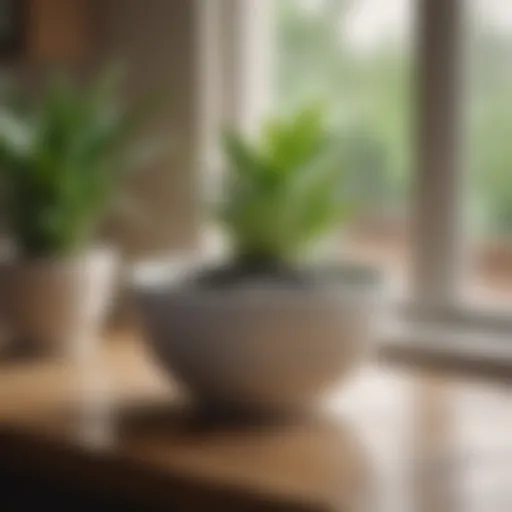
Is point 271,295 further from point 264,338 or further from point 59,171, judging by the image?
point 59,171

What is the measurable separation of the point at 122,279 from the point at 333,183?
0.64 meters

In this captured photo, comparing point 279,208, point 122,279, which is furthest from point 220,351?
point 122,279

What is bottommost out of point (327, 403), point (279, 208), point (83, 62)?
point (327, 403)

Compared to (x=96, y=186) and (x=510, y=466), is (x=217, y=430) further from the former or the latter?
(x=96, y=186)

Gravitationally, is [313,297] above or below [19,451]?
above

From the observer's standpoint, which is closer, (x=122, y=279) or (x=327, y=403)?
(x=327, y=403)

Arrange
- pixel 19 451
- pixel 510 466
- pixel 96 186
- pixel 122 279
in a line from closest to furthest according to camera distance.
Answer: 1. pixel 510 466
2. pixel 19 451
3. pixel 96 186
4. pixel 122 279

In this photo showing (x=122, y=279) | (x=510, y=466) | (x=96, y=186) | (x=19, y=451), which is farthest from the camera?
(x=122, y=279)

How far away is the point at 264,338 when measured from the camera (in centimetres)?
143

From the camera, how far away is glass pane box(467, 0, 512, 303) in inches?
71.1

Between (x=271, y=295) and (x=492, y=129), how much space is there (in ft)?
1.69

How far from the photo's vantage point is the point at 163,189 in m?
2.09

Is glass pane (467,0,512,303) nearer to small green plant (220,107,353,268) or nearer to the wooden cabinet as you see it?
small green plant (220,107,353,268)

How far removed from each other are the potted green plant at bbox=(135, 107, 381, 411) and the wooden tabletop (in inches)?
2.3
